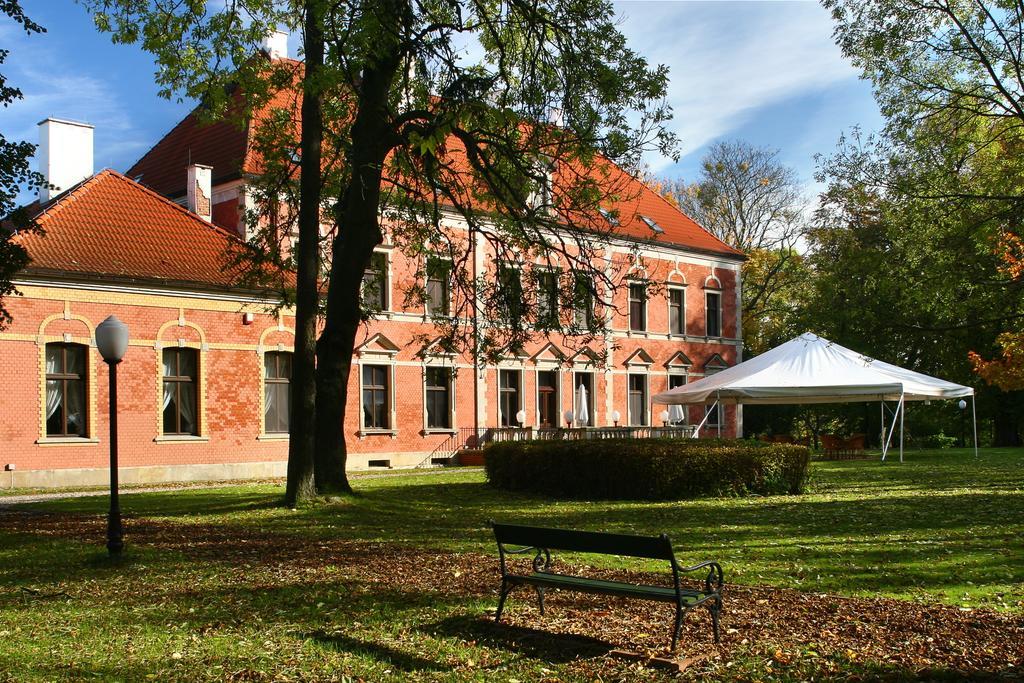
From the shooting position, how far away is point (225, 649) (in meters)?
6.49

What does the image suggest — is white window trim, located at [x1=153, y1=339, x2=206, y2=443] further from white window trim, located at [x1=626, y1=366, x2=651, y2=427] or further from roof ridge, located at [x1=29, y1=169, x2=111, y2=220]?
white window trim, located at [x1=626, y1=366, x2=651, y2=427]

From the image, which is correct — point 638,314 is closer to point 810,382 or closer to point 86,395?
point 810,382

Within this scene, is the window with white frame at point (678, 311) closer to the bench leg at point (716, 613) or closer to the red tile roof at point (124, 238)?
the red tile roof at point (124, 238)

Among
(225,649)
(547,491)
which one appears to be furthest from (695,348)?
(225,649)

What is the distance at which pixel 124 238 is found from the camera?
24.5m

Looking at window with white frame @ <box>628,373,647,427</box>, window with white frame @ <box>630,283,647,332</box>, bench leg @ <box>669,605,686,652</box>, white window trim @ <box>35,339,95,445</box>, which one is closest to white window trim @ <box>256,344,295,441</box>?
white window trim @ <box>35,339,95,445</box>

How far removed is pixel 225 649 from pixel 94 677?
852mm

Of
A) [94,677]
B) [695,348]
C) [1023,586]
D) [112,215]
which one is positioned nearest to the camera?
[94,677]

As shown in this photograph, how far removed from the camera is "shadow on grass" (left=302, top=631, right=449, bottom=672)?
6.12 metres

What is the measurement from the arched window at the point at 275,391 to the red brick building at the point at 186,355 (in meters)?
0.04

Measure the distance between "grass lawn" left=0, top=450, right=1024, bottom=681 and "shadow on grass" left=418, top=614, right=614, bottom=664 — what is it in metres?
0.02

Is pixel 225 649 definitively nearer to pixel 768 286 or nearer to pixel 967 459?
pixel 967 459

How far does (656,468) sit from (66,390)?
46.6ft

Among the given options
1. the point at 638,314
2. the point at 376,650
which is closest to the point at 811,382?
the point at 638,314
